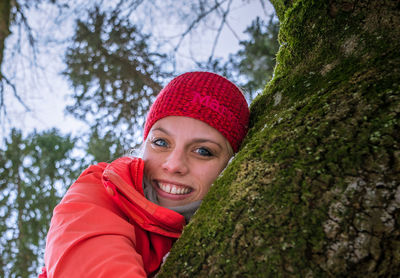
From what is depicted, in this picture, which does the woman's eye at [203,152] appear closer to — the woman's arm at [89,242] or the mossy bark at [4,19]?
the woman's arm at [89,242]

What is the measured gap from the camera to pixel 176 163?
5.59 ft

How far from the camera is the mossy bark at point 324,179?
76 centimetres

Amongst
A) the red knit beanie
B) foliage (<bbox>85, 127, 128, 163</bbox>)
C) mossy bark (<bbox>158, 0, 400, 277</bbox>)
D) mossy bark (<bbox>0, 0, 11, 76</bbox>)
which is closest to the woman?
the red knit beanie

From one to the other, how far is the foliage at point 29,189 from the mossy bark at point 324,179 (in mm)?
5167

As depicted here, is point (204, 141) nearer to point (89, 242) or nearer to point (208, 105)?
point (208, 105)

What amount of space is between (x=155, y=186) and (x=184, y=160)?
10.5 inches

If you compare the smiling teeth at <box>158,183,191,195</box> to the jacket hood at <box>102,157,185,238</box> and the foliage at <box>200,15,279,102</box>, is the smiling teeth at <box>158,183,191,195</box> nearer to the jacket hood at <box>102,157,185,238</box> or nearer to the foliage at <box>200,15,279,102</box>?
the jacket hood at <box>102,157,185,238</box>

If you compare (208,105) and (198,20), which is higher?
(198,20)

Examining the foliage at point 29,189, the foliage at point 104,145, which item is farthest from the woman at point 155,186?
the foliage at point 29,189

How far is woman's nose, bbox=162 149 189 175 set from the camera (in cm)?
170

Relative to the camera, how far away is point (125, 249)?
3.80ft

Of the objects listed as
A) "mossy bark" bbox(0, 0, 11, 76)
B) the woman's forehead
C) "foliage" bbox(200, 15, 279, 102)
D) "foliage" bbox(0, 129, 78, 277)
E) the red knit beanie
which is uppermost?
"foliage" bbox(200, 15, 279, 102)

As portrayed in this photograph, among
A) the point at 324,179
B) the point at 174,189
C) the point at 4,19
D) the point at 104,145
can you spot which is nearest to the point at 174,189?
the point at 174,189

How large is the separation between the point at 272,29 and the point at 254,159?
13.2 ft
